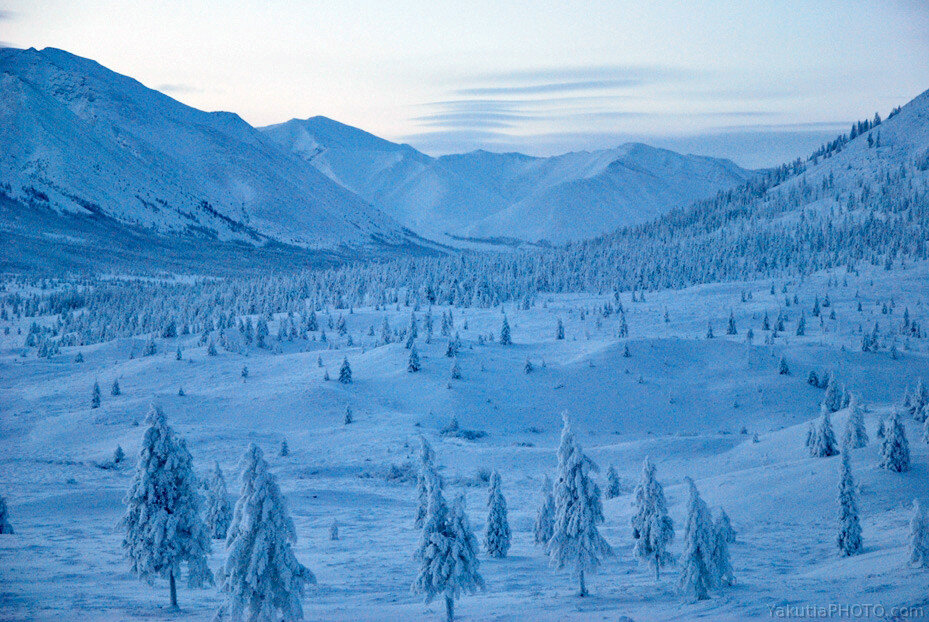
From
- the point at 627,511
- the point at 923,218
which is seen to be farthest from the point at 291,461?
the point at 923,218

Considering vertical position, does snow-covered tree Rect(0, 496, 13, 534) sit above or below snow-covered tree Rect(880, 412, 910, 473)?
below

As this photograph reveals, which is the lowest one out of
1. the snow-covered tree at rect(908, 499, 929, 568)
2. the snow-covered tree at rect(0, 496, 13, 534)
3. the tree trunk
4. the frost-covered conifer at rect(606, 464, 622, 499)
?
the frost-covered conifer at rect(606, 464, 622, 499)

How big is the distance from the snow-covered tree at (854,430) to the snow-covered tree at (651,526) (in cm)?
1759

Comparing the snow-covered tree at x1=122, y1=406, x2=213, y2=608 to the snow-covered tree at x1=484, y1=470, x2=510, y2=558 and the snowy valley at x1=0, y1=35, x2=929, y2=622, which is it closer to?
the snowy valley at x1=0, y1=35, x2=929, y2=622

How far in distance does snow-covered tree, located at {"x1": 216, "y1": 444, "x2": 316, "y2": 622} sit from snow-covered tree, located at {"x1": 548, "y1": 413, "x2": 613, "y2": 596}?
920 centimetres

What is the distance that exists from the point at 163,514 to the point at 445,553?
27.8 feet

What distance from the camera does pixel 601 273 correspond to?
126 m

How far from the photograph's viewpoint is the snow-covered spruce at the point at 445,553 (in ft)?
75.8

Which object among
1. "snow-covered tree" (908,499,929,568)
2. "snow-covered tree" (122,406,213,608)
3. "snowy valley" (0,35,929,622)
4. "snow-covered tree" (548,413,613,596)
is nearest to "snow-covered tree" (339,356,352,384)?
"snowy valley" (0,35,929,622)

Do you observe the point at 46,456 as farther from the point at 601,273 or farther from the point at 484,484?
the point at 601,273

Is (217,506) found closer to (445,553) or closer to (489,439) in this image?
(445,553)

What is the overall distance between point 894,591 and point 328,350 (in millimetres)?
60952

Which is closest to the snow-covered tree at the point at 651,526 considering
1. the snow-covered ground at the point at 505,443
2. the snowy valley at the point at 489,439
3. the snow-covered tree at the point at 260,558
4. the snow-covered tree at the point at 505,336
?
the snowy valley at the point at 489,439

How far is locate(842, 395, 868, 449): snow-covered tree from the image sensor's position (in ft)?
139
